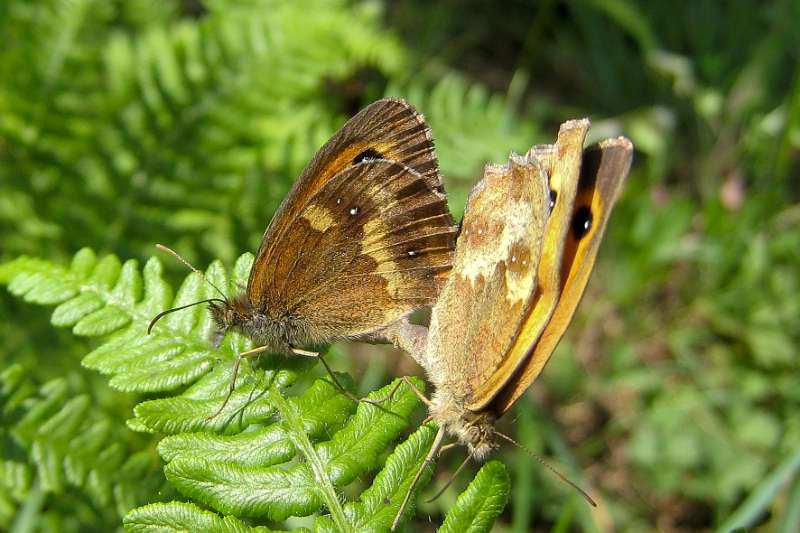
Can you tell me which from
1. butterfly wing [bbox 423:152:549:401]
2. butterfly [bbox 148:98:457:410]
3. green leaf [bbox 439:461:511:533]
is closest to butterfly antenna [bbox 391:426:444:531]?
green leaf [bbox 439:461:511:533]

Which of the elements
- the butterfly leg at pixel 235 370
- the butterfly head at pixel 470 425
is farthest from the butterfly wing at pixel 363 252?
the butterfly head at pixel 470 425

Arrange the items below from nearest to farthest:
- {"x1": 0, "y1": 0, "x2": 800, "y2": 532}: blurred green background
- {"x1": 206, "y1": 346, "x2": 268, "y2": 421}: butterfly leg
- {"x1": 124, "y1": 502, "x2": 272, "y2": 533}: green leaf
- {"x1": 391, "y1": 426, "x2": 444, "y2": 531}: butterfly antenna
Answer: {"x1": 124, "y1": 502, "x2": 272, "y2": 533}: green leaf < {"x1": 391, "y1": 426, "x2": 444, "y2": 531}: butterfly antenna < {"x1": 206, "y1": 346, "x2": 268, "y2": 421}: butterfly leg < {"x1": 0, "y1": 0, "x2": 800, "y2": 532}: blurred green background

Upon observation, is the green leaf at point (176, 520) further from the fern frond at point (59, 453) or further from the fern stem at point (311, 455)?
the fern frond at point (59, 453)

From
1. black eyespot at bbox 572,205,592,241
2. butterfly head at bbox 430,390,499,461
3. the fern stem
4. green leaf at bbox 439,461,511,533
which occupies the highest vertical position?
black eyespot at bbox 572,205,592,241

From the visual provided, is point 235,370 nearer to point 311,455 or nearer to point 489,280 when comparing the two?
point 311,455

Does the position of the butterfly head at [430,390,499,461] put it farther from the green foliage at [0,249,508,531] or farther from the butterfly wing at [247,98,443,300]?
the butterfly wing at [247,98,443,300]

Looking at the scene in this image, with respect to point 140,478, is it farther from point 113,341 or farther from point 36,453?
point 113,341
